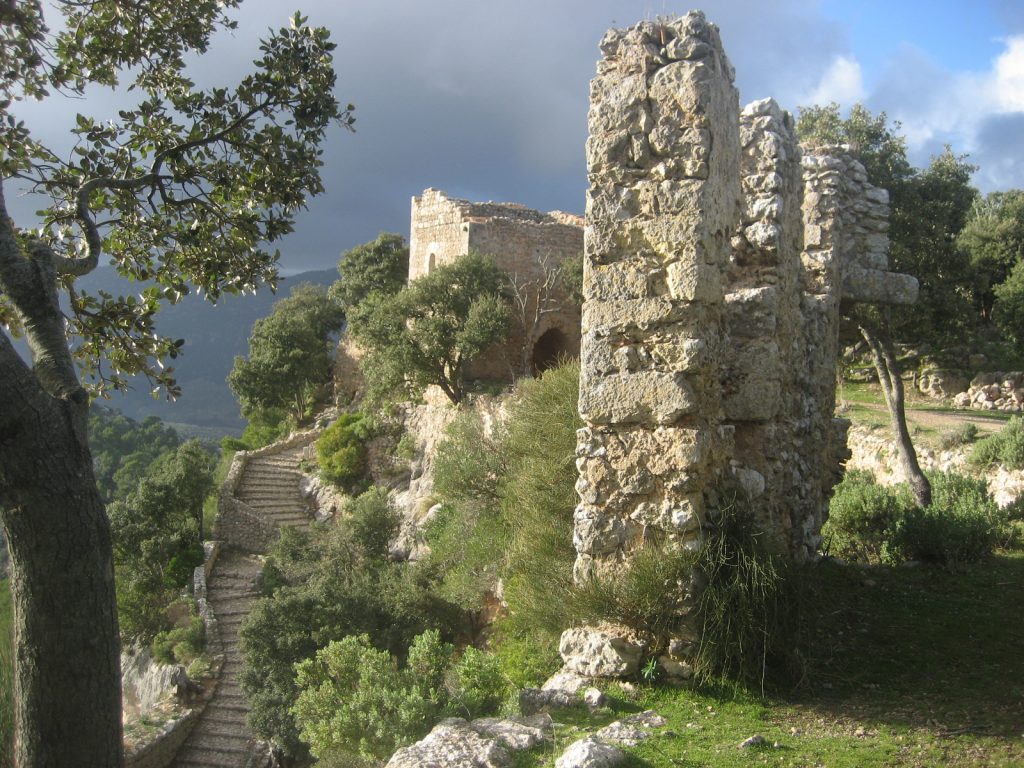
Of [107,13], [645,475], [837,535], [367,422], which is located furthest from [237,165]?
[367,422]

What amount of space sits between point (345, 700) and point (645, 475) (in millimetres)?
2990

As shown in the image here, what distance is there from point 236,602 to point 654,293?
1897cm

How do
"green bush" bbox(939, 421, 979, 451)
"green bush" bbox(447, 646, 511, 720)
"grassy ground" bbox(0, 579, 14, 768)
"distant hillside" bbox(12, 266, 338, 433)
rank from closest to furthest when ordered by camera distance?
"green bush" bbox(447, 646, 511, 720)
"grassy ground" bbox(0, 579, 14, 768)
"green bush" bbox(939, 421, 979, 451)
"distant hillside" bbox(12, 266, 338, 433)

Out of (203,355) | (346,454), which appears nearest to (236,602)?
(346,454)

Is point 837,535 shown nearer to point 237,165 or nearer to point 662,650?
point 662,650

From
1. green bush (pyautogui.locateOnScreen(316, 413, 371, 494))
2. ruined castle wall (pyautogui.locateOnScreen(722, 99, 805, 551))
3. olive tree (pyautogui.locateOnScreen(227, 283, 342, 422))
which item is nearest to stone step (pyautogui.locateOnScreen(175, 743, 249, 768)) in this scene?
green bush (pyautogui.locateOnScreen(316, 413, 371, 494))

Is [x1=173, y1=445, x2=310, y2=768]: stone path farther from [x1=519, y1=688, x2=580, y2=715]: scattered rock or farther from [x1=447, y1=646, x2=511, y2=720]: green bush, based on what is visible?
[x1=519, y1=688, x2=580, y2=715]: scattered rock

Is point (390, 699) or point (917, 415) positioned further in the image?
point (917, 415)

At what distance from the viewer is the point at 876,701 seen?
188 inches

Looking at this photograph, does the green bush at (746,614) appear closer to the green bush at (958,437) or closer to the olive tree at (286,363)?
the green bush at (958,437)

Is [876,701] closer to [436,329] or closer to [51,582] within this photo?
[51,582]

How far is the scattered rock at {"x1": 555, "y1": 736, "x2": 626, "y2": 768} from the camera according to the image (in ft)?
11.7

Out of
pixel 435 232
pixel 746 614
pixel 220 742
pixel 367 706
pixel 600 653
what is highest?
pixel 435 232

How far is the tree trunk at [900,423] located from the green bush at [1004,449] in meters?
0.95
